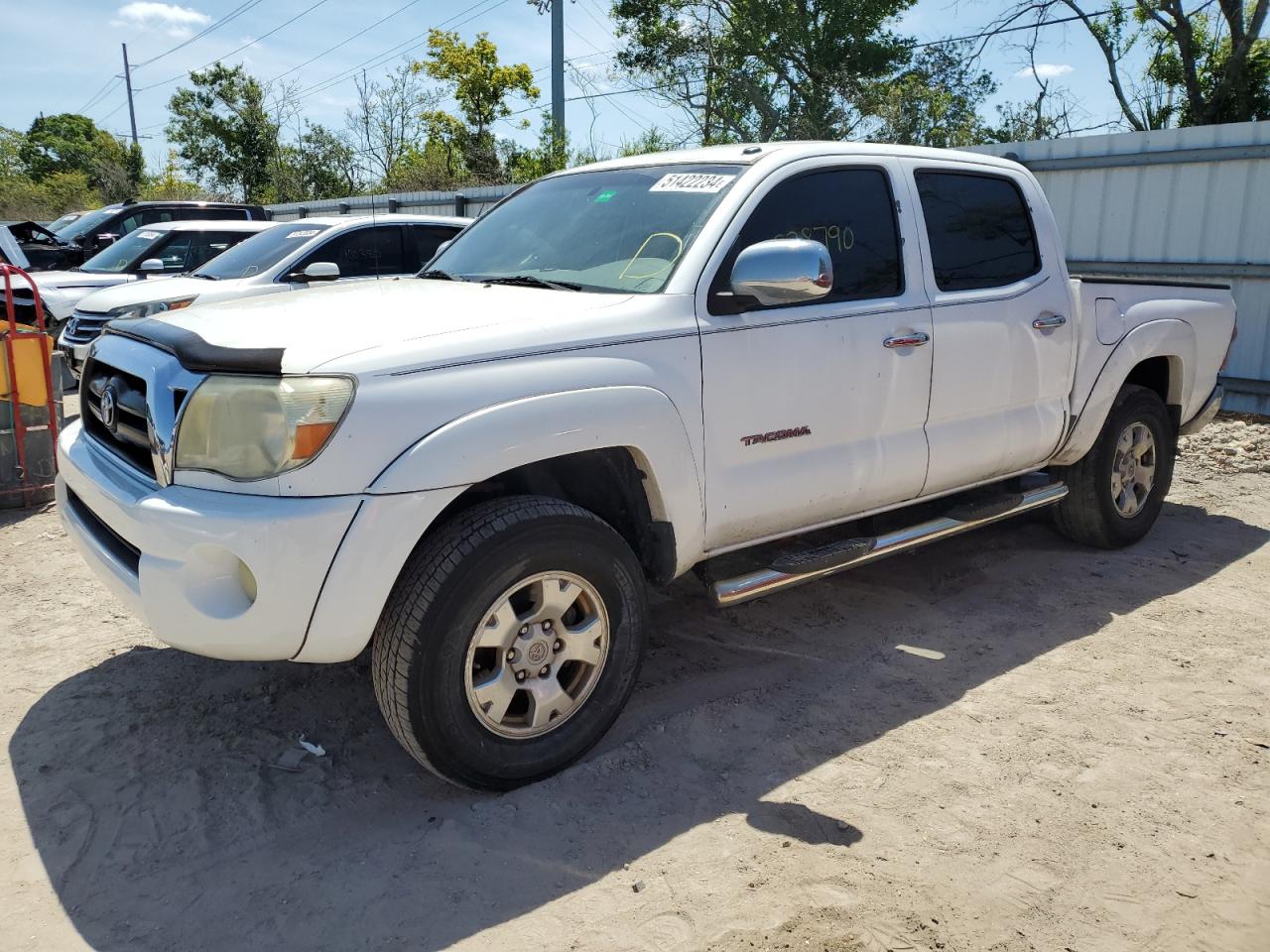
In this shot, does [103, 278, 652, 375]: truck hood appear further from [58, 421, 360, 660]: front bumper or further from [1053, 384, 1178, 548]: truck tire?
[1053, 384, 1178, 548]: truck tire

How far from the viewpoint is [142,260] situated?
1121 cm

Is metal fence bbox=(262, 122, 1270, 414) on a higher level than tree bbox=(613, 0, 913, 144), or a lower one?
lower

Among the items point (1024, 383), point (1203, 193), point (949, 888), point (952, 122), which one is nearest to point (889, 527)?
point (1024, 383)

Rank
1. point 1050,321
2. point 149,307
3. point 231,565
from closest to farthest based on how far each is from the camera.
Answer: point 231,565, point 1050,321, point 149,307

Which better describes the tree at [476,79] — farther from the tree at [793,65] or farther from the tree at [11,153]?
the tree at [11,153]

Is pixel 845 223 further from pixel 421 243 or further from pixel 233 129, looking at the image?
pixel 233 129

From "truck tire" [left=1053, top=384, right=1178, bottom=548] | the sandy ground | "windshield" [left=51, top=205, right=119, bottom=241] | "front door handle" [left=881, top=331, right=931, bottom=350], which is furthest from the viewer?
"windshield" [left=51, top=205, right=119, bottom=241]

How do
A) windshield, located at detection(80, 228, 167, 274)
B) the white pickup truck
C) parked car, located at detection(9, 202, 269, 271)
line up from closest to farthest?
the white pickup truck, windshield, located at detection(80, 228, 167, 274), parked car, located at detection(9, 202, 269, 271)

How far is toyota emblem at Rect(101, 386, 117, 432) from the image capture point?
3.38 m

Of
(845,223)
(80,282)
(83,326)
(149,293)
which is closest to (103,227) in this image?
(80,282)

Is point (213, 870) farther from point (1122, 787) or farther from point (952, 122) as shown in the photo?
point (952, 122)

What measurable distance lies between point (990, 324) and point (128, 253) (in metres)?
10.4

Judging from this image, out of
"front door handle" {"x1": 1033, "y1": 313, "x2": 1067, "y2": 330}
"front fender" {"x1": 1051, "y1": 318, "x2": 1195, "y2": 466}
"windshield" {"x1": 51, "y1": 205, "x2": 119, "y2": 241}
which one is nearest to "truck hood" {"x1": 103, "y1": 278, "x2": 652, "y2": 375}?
"front door handle" {"x1": 1033, "y1": 313, "x2": 1067, "y2": 330}

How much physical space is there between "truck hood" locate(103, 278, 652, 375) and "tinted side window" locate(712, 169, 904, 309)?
2.57ft
